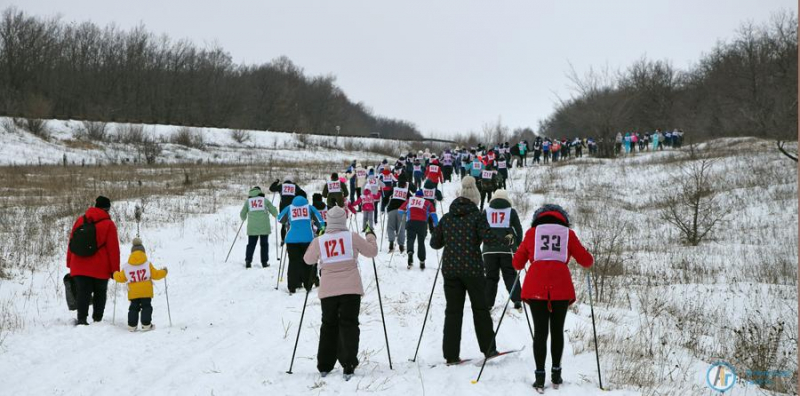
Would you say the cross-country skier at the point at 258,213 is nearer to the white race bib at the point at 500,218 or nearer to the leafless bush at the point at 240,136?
the white race bib at the point at 500,218

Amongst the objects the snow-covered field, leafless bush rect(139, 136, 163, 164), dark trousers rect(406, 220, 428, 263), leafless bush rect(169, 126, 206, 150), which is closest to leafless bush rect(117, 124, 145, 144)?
leafless bush rect(139, 136, 163, 164)

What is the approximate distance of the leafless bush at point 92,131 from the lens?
4803cm

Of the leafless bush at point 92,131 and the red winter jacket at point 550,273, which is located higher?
the leafless bush at point 92,131

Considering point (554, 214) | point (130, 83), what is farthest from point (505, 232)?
point (130, 83)

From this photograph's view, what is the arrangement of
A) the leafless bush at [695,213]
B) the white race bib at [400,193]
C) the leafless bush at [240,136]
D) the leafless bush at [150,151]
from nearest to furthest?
the white race bib at [400,193]
the leafless bush at [695,213]
the leafless bush at [150,151]
the leafless bush at [240,136]

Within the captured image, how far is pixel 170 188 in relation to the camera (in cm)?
2688

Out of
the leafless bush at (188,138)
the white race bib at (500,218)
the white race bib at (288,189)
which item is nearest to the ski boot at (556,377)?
the white race bib at (500,218)

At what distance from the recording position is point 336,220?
6.29m

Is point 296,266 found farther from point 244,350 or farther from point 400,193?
point 400,193

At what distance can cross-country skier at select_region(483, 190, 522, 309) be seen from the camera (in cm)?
869

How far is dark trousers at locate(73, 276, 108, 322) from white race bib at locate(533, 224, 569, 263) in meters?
6.70

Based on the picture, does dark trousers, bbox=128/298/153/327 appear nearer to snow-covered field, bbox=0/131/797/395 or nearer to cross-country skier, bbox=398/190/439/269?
snow-covered field, bbox=0/131/797/395

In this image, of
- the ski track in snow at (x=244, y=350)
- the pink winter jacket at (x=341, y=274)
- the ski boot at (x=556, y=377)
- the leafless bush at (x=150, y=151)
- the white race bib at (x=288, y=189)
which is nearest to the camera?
the ski boot at (x=556, y=377)

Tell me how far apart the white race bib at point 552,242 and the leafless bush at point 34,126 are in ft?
161
